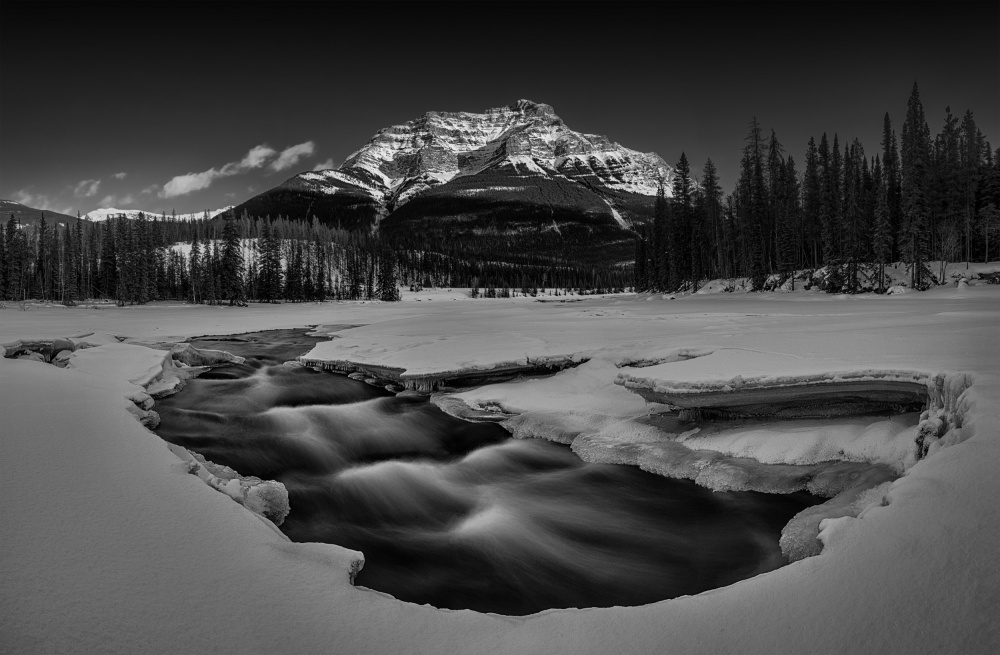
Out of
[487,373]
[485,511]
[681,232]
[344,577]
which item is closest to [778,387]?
[485,511]

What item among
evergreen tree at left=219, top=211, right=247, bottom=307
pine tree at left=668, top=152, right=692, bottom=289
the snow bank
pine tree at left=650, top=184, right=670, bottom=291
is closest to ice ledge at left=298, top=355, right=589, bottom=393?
the snow bank

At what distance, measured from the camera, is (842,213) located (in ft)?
163

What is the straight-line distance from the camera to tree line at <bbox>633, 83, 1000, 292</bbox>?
45.4 m

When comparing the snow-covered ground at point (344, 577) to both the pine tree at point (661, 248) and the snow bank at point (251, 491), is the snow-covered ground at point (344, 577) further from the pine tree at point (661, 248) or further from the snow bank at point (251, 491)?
the pine tree at point (661, 248)

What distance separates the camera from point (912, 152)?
46469mm

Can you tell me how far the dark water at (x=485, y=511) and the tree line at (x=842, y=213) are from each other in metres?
47.4

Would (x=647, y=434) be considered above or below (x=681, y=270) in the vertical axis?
below

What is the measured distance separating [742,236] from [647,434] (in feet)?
205

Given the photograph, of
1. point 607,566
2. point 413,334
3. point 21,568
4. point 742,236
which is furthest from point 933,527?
point 742,236

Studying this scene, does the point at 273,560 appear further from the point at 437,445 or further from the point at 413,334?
the point at 413,334

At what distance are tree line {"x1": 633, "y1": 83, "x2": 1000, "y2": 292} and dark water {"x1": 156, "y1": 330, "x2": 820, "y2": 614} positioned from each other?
47373 mm

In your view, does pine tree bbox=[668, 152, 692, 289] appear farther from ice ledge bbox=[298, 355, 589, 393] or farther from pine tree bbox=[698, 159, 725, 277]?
ice ledge bbox=[298, 355, 589, 393]

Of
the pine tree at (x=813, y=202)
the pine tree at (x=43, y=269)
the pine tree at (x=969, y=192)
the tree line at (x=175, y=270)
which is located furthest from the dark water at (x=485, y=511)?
the pine tree at (x=43, y=269)

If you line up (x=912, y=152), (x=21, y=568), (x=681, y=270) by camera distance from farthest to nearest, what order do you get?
(x=681, y=270) → (x=912, y=152) → (x=21, y=568)
